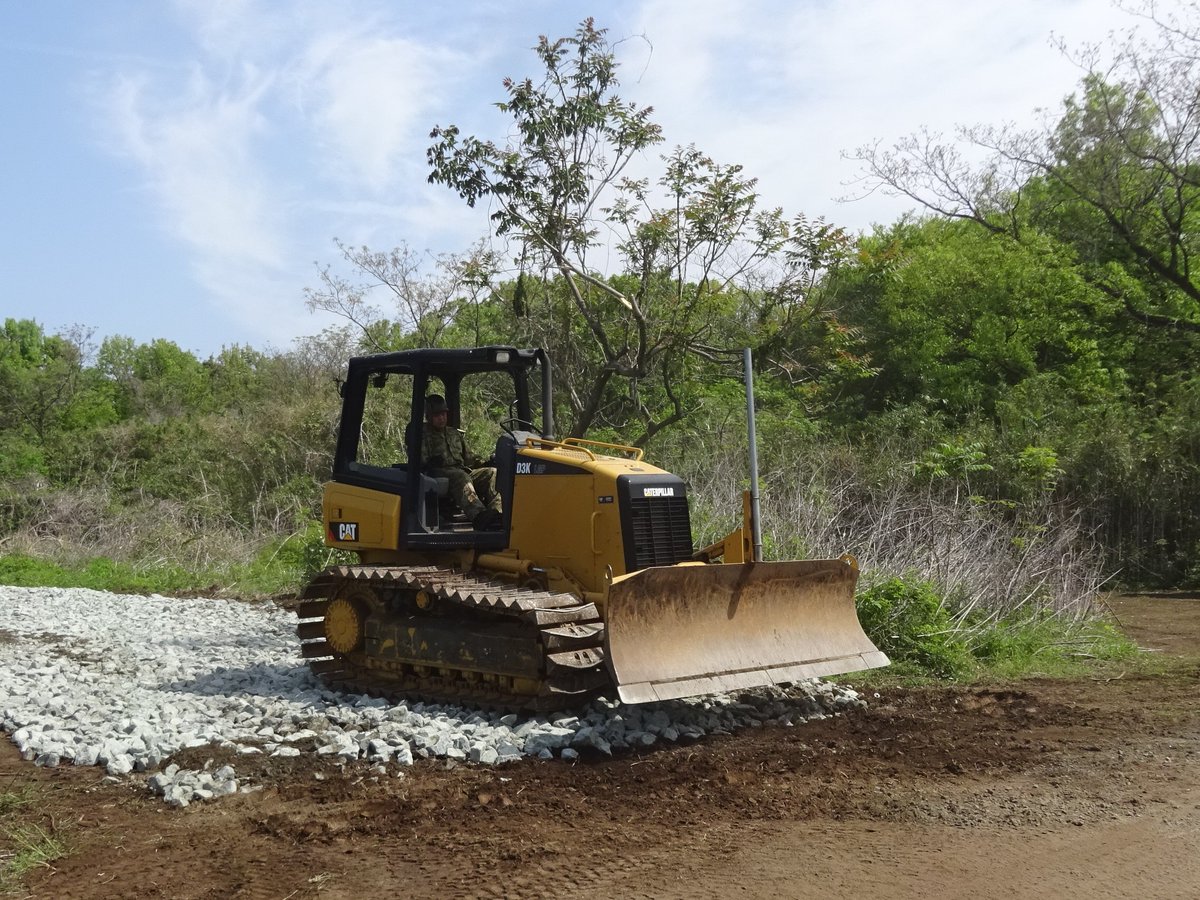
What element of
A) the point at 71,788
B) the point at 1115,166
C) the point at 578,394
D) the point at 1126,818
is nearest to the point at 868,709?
the point at 1126,818

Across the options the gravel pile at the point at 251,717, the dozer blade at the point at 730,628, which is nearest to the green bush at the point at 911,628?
the dozer blade at the point at 730,628

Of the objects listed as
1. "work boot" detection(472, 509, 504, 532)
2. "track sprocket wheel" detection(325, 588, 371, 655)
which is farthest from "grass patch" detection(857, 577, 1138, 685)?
"track sprocket wheel" detection(325, 588, 371, 655)

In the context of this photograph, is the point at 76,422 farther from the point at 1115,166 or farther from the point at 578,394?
the point at 1115,166

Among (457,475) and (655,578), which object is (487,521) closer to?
(457,475)

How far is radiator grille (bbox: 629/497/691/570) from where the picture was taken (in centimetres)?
781

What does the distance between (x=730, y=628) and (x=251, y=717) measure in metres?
3.15

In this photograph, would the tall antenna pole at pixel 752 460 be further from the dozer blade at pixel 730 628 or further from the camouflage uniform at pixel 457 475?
the camouflage uniform at pixel 457 475

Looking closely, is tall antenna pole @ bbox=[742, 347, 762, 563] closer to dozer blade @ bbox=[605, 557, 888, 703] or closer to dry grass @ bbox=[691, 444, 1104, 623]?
dozer blade @ bbox=[605, 557, 888, 703]

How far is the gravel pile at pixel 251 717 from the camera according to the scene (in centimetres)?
643

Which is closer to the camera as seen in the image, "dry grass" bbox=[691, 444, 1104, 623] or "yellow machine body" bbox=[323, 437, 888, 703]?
"yellow machine body" bbox=[323, 437, 888, 703]

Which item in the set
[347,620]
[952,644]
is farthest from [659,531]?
[952,644]

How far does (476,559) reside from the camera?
8.45m

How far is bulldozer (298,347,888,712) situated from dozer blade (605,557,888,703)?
1 cm

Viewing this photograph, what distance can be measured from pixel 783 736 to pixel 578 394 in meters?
8.22
